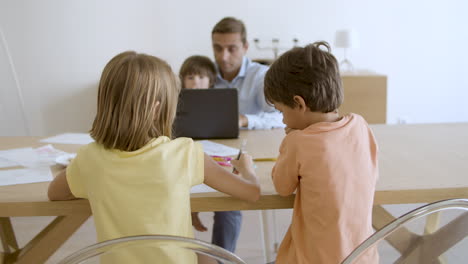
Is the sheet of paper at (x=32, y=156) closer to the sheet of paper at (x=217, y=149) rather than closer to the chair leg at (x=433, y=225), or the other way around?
the sheet of paper at (x=217, y=149)

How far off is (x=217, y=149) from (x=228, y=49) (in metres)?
0.81

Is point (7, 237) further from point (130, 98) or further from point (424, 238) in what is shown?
point (424, 238)

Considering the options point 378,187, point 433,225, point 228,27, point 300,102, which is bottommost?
point 378,187

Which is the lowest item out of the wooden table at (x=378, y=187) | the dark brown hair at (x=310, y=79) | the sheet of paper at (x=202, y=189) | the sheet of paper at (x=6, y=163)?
the wooden table at (x=378, y=187)

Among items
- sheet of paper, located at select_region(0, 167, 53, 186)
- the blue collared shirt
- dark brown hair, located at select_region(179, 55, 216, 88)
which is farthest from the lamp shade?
sheet of paper, located at select_region(0, 167, 53, 186)

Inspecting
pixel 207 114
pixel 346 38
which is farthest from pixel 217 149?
pixel 346 38

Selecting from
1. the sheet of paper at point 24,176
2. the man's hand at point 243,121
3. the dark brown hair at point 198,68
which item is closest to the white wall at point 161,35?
the dark brown hair at point 198,68

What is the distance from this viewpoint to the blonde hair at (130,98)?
920 millimetres

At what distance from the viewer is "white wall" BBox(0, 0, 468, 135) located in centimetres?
349

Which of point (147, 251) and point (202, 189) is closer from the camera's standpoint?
point (147, 251)

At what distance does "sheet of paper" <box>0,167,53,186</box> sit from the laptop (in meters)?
0.48

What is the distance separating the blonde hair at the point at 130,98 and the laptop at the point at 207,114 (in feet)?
1.59

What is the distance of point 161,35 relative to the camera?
355 centimetres

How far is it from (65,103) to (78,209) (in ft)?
9.17
